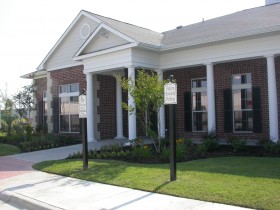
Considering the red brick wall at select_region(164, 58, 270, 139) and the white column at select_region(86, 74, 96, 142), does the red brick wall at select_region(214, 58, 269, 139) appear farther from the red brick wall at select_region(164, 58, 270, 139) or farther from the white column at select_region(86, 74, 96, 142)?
the white column at select_region(86, 74, 96, 142)

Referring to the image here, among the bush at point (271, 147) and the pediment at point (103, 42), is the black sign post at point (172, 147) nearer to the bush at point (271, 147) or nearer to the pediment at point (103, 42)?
the bush at point (271, 147)

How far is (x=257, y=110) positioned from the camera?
1427 centimetres

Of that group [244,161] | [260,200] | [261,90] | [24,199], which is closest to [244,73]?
[261,90]

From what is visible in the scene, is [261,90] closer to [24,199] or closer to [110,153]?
[110,153]

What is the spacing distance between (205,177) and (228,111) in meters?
7.81

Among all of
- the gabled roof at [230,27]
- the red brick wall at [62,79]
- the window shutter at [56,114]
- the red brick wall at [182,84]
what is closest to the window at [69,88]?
the red brick wall at [62,79]

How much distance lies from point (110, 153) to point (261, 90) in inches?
267

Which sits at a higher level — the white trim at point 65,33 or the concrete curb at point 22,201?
the white trim at point 65,33

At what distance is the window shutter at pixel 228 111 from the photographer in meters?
15.1

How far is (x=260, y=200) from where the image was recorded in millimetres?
→ 5859

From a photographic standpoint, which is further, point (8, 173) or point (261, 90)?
point (261, 90)

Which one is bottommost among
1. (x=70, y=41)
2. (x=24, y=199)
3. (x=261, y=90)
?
(x=24, y=199)

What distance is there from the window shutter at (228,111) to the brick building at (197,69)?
1.7 inches

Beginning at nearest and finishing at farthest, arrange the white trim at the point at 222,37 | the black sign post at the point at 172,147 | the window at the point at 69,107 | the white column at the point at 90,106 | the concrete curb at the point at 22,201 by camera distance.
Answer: the concrete curb at the point at 22,201 < the black sign post at the point at 172,147 < the white trim at the point at 222,37 < the white column at the point at 90,106 < the window at the point at 69,107
